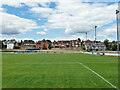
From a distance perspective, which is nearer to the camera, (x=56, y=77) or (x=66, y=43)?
(x=56, y=77)

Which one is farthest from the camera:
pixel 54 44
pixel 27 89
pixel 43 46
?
pixel 54 44

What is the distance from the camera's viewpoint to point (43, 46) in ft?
489

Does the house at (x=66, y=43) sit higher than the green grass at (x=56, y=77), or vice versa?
the house at (x=66, y=43)

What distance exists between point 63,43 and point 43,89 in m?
153

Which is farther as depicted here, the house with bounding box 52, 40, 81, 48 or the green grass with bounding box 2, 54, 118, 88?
the house with bounding box 52, 40, 81, 48

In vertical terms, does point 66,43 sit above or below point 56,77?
above

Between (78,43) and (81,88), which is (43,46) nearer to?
(78,43)

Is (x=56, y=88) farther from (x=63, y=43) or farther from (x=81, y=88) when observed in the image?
(x=63, y=43)

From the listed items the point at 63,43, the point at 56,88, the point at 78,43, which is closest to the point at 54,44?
the point at 63,43

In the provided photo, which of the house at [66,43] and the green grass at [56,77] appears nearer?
the green grass at [56,77]

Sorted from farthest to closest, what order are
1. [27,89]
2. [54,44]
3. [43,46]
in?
[54,44]
[43,46]
[27,89]

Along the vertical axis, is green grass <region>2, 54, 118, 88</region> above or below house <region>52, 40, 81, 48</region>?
below

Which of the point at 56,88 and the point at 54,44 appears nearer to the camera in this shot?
the point at 56,88

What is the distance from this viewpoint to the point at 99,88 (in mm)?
7055
